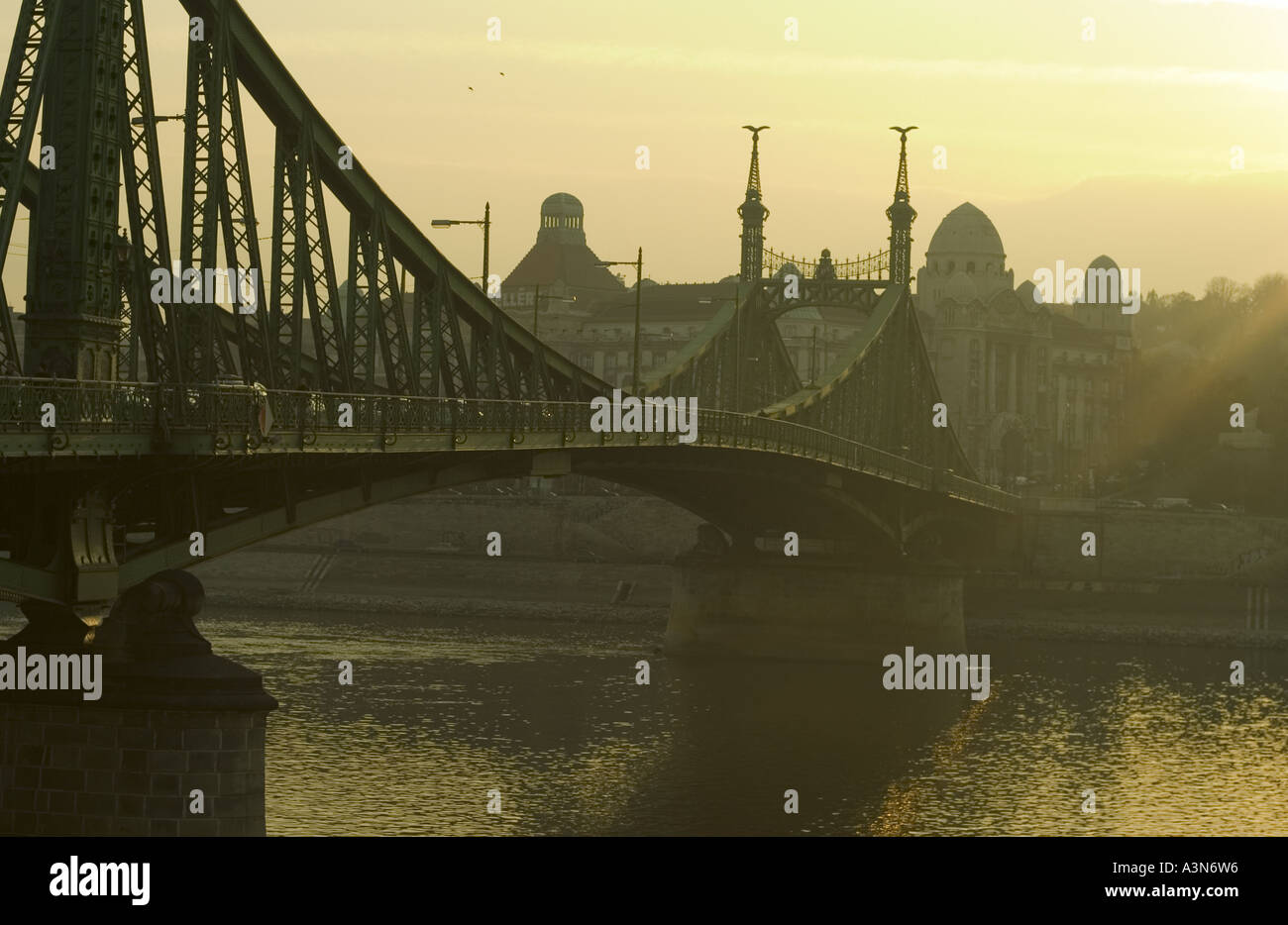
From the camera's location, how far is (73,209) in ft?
111

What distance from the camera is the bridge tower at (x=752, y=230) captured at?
89875mm

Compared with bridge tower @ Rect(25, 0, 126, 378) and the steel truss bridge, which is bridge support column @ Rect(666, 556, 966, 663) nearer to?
the steel truss bridge

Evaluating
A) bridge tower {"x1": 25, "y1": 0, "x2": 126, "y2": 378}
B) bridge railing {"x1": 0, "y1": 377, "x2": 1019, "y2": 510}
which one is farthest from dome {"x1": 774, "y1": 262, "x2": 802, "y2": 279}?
bridge tower {"x1": 25, "y1": 0, "x2": 126, "y2": 378}

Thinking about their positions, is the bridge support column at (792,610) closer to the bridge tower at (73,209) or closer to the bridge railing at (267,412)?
the bridge railing at (267,412)

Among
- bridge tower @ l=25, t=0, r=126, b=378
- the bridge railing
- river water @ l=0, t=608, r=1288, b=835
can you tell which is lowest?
river water @ l=0, t=608, r=1288, b=835

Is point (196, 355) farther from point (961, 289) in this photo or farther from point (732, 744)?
point (961, 289)

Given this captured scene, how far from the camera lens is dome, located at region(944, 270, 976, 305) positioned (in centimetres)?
18000

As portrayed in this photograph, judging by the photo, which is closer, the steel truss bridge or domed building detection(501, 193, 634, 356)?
the steel truss bridge

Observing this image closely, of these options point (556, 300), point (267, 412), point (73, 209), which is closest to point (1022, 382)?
point (556, 300)

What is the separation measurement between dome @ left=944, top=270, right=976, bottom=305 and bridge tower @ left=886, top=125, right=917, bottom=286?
8638cm

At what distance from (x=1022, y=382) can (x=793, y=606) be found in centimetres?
10666

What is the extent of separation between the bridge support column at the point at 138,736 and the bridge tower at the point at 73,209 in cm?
390

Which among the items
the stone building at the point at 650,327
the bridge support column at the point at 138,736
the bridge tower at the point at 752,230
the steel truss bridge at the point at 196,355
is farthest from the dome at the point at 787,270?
the stone building at the point at 650,327
